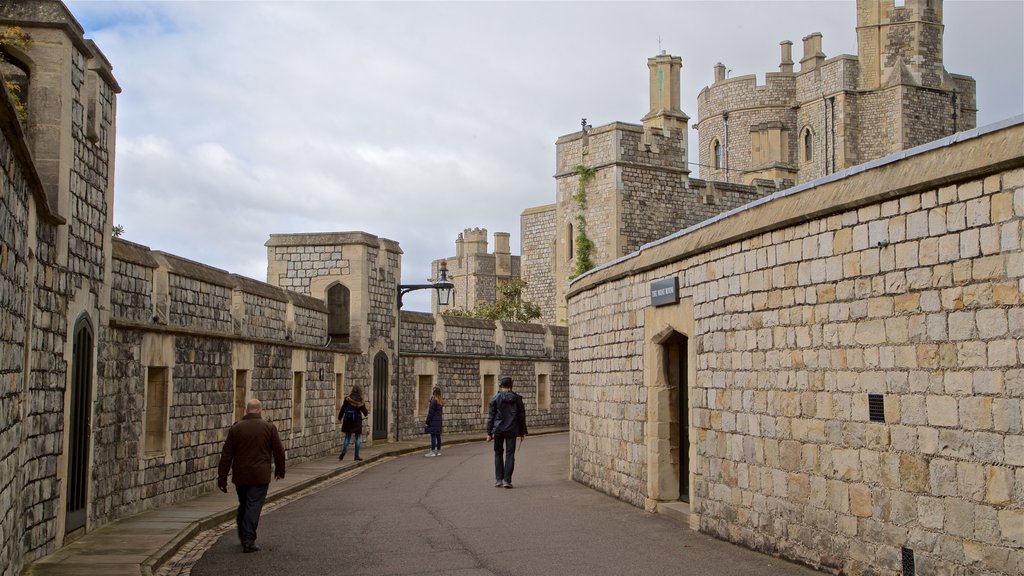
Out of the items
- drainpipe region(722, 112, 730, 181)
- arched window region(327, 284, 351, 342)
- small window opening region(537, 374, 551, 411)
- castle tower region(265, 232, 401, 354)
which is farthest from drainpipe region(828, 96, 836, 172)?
arched window region(327, 284, 351, 342)

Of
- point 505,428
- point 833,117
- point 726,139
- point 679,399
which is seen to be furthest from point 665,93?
point 679,399

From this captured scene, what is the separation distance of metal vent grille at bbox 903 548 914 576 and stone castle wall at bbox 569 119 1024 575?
0.20 feet

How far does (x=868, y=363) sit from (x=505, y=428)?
26.7ft

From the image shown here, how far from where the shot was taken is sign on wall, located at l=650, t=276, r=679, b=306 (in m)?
12.1

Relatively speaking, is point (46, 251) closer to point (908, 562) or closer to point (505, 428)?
point (908, 562)

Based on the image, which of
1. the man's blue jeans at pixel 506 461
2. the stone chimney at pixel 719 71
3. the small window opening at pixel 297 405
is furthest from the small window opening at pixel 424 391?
the stone chimney at pixel 719 71

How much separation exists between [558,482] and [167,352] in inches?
241

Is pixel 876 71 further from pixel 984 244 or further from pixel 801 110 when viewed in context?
pixel 984 244

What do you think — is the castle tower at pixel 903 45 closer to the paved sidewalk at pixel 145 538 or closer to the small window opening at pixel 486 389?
the small window opening at pixel 486 389

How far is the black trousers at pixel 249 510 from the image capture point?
10.4m

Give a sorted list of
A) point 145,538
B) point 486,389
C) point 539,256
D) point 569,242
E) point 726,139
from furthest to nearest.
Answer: point 726,139 < point 539,256 < point 569,242 < point 486,389 < point 145,538

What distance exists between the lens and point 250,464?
35.0ft

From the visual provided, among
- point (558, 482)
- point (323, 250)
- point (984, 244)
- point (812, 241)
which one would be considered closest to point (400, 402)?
point (323, 250)

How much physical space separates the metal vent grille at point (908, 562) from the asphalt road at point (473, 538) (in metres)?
1.09
